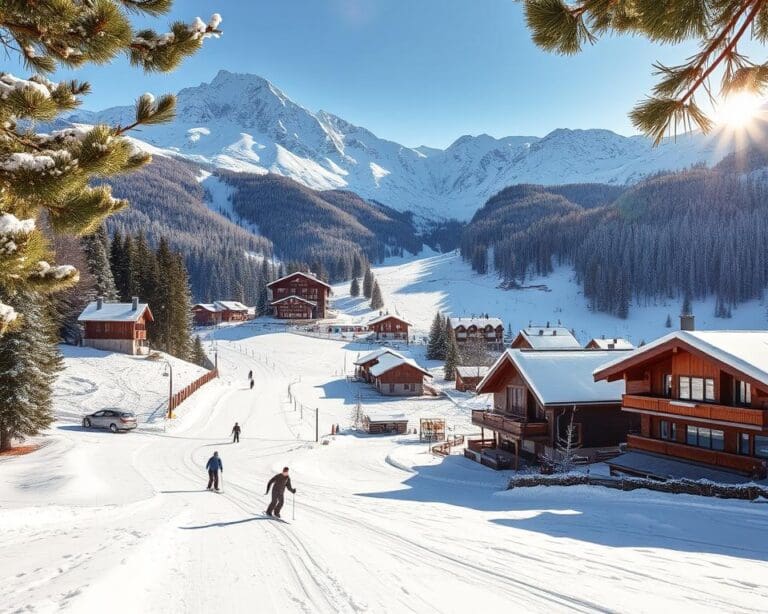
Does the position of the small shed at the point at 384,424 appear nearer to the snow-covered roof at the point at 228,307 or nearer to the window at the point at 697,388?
the window at the point at 697,388

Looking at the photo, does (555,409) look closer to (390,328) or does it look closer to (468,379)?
(468,379)

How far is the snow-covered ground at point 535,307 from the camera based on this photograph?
122 metres

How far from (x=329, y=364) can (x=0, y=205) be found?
2695 inches

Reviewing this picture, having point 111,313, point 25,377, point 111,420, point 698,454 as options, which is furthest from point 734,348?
point 111,313

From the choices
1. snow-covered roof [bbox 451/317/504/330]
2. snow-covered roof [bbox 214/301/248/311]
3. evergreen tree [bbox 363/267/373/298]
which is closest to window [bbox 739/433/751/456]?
snow-covered roof [bbox 451/317/504/330]

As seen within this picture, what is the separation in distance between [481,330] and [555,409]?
7311 centimetres

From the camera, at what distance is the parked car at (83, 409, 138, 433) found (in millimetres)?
33750

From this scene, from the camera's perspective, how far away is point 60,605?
718 cm

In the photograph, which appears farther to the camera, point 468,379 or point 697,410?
point 468,379

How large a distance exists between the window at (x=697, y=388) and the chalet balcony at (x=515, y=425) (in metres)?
7.50

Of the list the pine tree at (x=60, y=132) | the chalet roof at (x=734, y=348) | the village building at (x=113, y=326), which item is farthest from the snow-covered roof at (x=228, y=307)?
the pine tree at (x=60, y=132)

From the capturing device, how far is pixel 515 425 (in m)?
27.1

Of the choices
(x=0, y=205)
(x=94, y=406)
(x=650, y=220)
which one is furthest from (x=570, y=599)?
(x=650, y=220)

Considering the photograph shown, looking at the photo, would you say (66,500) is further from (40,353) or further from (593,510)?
(593,510)
